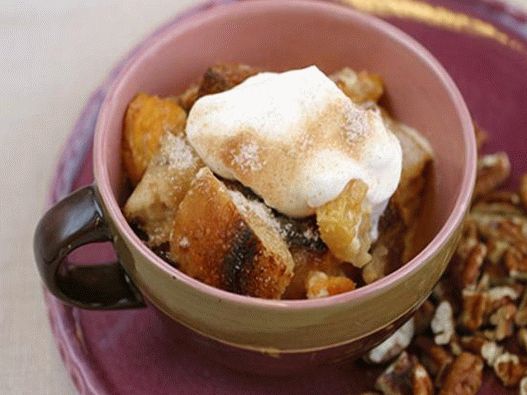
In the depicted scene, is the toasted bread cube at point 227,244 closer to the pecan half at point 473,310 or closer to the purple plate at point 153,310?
the purple plate at point 153,310

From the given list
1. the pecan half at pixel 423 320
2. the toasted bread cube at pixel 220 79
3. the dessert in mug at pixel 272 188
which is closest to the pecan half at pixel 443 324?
the pecan half at pixel 423 320

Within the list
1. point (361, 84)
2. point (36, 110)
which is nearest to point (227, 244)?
point (361, 84)

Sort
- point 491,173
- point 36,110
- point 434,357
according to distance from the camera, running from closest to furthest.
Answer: point 434,357, point 491,173, point 36,110

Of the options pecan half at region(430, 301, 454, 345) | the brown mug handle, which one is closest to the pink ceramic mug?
the brown mug handle

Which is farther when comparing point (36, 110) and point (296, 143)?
point (36, 110)

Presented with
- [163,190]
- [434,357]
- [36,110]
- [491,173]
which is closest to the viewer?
[163,190]

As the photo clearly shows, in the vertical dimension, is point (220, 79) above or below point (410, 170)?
above

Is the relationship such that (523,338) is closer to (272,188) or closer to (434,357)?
(434,357)
